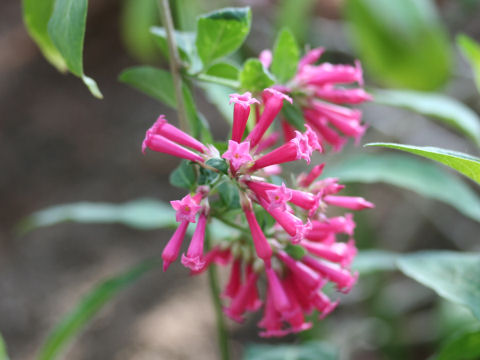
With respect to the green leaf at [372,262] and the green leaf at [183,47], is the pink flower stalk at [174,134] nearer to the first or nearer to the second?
the green leaf at [183,47]

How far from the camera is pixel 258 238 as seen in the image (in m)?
0.68

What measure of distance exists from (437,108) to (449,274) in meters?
0.38

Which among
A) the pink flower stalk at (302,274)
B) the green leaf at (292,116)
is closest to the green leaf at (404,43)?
the green leaf at (292,116)

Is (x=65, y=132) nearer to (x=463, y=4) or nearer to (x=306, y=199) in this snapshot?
(x=463, y=4)

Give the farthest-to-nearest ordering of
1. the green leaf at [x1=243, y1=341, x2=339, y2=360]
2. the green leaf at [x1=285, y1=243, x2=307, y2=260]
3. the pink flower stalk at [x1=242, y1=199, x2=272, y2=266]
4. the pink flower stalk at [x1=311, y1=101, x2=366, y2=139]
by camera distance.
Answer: the green leaf at [x1=243, y1=341, x2=339, y2=360]
the pink flower stalk at [x1=311, y1=101, x2=366, y2=139]
the green leaf at [x1=285, y1=243, x2=307, y2=260]
the pink flower stalk at [x1=242, y1=199, x2=272, y2=266]

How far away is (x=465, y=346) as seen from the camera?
824 mm

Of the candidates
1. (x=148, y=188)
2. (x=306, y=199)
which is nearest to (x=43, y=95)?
(x=148, y=188)

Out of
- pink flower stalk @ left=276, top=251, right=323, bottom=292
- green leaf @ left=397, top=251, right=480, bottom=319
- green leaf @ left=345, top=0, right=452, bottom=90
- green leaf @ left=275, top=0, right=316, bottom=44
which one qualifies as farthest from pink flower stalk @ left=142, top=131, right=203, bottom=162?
green leaf @ left=275, top=0, right=316, bottom=44

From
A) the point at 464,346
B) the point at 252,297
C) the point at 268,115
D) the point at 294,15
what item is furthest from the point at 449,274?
the point at 294,15

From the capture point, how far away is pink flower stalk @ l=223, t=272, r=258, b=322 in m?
0.83

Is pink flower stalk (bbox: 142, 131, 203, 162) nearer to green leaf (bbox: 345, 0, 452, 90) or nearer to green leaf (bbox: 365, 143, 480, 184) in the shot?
green leaf (bbox: 365, 143, 480, 184)

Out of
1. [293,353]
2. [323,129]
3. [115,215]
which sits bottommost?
[293,353]

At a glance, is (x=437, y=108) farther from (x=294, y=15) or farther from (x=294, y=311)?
(x=294, y=15)

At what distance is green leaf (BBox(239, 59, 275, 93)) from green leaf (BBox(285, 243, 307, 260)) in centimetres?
24
